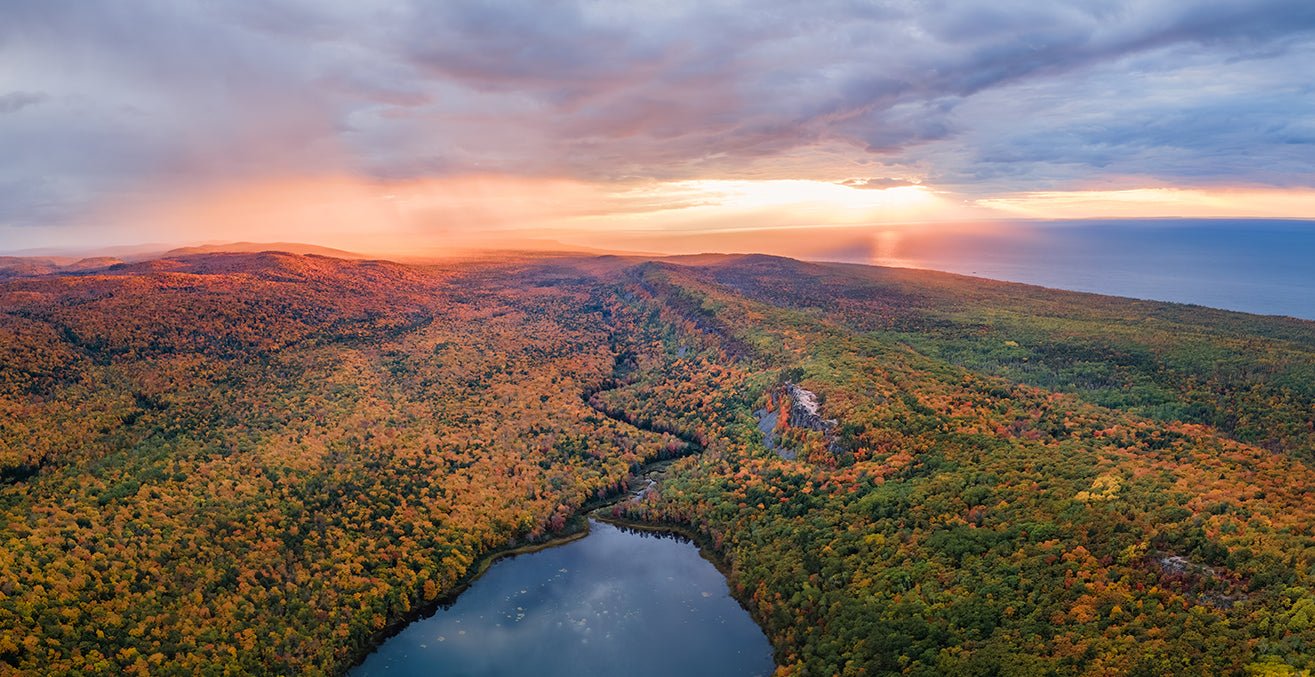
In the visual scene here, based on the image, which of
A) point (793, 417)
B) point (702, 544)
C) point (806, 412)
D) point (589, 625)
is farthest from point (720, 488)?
point (589, 625)

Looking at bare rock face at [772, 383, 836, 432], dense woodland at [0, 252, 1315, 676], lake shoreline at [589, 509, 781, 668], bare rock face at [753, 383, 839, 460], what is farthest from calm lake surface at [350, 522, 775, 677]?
bare rock face at [772, 383, 836, 432]

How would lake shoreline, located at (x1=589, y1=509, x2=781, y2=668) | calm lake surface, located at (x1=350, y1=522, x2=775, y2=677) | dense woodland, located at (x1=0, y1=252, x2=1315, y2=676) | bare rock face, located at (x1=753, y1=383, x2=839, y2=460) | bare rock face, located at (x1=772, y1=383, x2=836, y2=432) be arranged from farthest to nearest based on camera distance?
1. bare rock face, located at (x1=772, y1=383, x2=836, y2=432)
2. bare rock face, located at (x1=753, y1=383, x2=839, y2=460)
3. lake shoreline, located at (x1=589, y1=509, x2=781, y2=668)
4. calm lake surface, located at (x1=350, y1=522, x2=775, y2=677)
5. dense woodland, located at (x1=0, y1=252, x2=1315, y2=676)

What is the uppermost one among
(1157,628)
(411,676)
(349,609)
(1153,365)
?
(1153,365)

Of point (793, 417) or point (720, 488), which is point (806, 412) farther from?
point (720, 488)

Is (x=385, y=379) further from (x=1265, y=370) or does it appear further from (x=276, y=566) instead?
(x=1265, y=370)

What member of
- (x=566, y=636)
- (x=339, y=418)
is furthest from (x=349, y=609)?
(x=339, y=418)

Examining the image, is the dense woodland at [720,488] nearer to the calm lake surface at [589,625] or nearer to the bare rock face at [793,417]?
the bare rock face at [793,417]

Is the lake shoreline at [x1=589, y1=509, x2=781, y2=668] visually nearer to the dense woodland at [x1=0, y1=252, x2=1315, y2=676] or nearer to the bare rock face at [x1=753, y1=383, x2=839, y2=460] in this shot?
the dense woodland at [x1=0, y1=252, x2=1315, y2=676]
